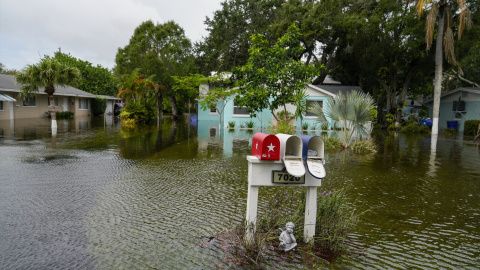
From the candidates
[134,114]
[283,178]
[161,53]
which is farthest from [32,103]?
[283,178]

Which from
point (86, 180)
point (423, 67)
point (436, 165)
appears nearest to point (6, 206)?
point (86, 180)

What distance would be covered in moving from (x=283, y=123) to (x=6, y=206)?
494 inches

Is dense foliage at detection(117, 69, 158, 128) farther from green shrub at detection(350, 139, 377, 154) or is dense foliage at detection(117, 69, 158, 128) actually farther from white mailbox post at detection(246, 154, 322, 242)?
white mailbox post at detection(246, 154, 322, 242)

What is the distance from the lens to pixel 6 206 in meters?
5.67

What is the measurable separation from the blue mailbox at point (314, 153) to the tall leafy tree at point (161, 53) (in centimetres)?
3286

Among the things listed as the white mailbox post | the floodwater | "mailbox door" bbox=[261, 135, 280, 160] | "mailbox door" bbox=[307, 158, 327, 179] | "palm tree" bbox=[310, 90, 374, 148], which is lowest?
the floodwater

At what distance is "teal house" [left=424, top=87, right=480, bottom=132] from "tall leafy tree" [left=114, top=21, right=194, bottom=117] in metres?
25.4

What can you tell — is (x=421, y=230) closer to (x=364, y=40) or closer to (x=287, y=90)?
(x=287, y=90)

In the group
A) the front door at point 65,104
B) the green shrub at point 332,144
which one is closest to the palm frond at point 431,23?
the green shrub at point 332,144

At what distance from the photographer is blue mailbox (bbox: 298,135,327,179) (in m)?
3.86

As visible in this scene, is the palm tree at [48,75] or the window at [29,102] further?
the window at [29,102]

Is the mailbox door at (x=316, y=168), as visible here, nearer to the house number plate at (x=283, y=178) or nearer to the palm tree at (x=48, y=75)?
the house number plate at (x=283, y=178)

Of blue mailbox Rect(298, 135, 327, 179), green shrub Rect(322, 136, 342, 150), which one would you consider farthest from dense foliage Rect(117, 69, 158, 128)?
blue mailbox Rect(298, 135, 327, 179)

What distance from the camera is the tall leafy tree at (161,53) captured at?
35.9 meters
